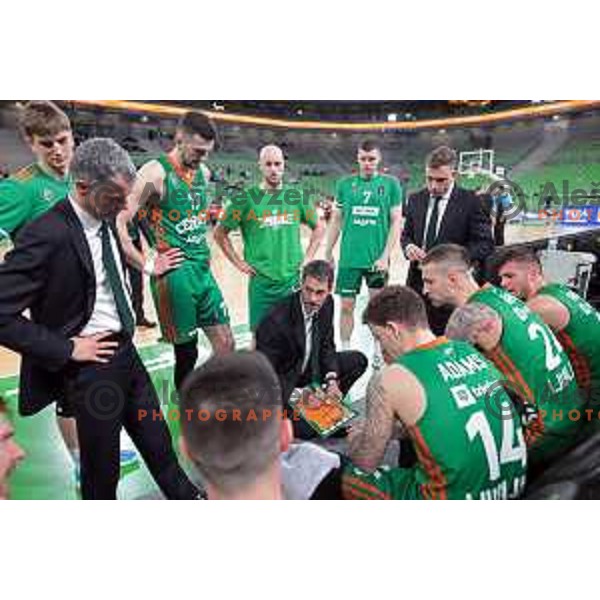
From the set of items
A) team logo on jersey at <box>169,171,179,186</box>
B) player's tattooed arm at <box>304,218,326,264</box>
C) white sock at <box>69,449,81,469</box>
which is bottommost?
white sock at <box>69,449,81,469</box>

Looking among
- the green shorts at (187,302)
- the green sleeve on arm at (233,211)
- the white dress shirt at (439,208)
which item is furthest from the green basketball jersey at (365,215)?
the green shorts at (187,302)

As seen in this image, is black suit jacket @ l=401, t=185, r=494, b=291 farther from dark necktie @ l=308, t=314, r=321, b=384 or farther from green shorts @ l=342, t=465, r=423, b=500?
green shorts @ l=342, t=465, r=423, b=500

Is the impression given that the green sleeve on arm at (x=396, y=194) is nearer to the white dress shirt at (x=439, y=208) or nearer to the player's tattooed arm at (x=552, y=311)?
the white dress shirt at (x=439, y=208)

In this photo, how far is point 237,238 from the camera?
189 cm

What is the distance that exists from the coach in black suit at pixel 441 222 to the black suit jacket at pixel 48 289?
111 cm

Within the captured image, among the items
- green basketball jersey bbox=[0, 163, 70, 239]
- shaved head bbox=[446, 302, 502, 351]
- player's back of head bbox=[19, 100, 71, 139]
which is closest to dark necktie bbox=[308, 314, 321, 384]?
shaved head bbox=[446, 302, 502, 351]

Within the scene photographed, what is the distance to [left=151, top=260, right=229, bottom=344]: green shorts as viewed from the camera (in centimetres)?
185

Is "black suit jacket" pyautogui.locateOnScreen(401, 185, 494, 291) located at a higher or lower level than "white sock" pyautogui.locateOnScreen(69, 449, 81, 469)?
higher

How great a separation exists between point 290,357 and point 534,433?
0.90 meters

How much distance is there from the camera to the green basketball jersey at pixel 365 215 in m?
1.88

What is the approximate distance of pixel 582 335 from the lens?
208 cm

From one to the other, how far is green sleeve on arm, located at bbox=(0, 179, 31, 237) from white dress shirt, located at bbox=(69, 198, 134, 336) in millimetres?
154
